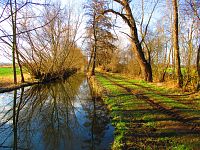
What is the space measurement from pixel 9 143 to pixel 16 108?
564 cm

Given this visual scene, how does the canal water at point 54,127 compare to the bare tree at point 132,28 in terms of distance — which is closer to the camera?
the canal water at point 54,127

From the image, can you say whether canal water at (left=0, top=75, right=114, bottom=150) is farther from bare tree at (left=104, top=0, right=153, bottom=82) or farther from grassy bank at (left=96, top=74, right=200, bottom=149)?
bare tree at (left=104, top=0, right=153, bottom=82)

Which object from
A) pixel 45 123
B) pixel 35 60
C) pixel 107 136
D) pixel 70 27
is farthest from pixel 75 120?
pixel 70 27

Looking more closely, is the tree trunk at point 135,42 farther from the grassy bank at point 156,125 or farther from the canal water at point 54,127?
the grassy bank at point 156,125

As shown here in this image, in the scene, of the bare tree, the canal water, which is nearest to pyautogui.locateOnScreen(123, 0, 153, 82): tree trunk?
the bare tree

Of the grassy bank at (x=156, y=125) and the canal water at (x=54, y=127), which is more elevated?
the grassy bank at (x=156, y=125)

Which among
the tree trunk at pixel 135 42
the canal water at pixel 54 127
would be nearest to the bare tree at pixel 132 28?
the tree trunk at pixel 135 42

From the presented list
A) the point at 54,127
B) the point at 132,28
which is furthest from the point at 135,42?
the point at 54,127

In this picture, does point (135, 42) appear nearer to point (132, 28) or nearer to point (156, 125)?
point (132, 28)

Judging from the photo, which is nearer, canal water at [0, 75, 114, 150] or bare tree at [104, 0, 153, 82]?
canal water at [0, 75, 114, 150]

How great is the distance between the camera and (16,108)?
12.8 meters

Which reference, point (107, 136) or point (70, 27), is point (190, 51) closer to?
point (107, 136)

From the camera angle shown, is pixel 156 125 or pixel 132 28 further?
pixel 132 28

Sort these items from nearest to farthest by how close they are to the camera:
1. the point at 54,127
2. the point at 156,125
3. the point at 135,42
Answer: the point at 156,125
the point at 54,127
the point at 135,42
